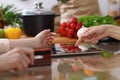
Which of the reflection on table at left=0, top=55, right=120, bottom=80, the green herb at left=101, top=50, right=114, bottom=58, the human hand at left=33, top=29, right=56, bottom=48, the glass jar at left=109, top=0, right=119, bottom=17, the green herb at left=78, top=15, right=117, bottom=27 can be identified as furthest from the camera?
the glass jar at left=109, top=0, right=119, bottom=17

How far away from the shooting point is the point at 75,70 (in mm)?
680

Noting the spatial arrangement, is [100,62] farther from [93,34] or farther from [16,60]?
[93,34]

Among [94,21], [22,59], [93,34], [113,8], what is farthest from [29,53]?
[113,8]

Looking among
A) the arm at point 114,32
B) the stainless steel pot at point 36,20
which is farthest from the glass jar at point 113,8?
the arm at point 114,32

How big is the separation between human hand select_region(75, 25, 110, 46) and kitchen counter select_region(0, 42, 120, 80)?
314 millimetres

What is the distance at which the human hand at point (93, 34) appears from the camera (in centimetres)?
113

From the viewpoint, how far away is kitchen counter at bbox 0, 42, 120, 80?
0.62m

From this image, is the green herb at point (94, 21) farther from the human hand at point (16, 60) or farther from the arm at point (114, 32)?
the human hand at point (16, 60)

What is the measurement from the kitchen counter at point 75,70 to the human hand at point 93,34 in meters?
0.31

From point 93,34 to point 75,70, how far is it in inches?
19.4

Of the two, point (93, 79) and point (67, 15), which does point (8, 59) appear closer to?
point (93, 79)

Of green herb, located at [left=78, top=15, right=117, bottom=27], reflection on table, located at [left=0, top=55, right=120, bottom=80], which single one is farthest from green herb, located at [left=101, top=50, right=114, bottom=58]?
green herb, located at [left=78, top=15, right=117, bottom=27]

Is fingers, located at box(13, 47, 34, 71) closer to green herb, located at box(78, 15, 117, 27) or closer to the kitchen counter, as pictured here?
the kitchen counter

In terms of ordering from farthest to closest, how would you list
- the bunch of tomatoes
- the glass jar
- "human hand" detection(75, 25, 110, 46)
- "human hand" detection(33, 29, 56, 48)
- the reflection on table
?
the glass jar < the bunch of tomatoes < "human hand" detection(75, 25, 110, 46) < "human hand" detection(33, 29, 56, 48) < the reflection on table
